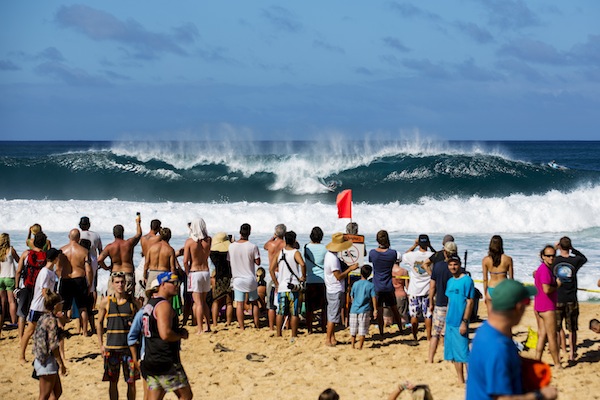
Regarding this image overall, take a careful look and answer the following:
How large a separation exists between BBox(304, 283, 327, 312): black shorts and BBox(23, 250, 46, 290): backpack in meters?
3.12

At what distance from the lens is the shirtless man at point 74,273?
326 inches

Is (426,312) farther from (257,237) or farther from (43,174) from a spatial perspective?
(43,174)

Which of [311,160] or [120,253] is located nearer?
[120,253]

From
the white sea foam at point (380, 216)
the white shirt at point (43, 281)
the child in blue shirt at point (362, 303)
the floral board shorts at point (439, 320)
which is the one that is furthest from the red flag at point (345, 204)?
Result: the white sea foam at point (380, 216)

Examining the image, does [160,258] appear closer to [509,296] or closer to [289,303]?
[289,303]

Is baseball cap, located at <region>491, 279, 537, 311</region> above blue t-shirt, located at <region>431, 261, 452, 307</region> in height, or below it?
above

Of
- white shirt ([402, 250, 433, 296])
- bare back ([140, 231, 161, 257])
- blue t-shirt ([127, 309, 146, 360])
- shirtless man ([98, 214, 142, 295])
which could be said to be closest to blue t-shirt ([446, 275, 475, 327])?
white shirt ([402, 250, 433, 296])

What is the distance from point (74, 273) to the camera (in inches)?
329

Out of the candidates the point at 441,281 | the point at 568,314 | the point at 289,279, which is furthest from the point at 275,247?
the point at 568,314

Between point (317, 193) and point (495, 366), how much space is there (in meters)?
27.0

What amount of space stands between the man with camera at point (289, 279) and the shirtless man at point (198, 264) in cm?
89

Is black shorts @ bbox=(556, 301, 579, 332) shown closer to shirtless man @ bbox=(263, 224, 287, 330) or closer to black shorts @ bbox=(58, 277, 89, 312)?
shirtless man @ bbox=(263, 224, 287, 330)

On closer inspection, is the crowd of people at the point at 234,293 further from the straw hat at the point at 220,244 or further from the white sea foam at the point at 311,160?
the white sea foam at the point at 311,160

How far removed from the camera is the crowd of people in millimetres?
5770
